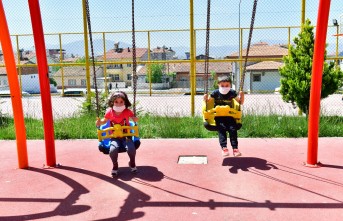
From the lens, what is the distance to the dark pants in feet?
17.6

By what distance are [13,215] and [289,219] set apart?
8.32ft

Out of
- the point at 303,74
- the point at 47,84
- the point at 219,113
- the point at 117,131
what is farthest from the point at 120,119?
the point at 303,74

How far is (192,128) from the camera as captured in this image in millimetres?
7590

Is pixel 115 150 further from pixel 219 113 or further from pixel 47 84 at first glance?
pixel 219 113

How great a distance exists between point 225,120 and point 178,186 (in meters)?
1.42

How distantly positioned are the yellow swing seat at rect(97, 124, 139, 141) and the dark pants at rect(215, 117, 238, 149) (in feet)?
3.99

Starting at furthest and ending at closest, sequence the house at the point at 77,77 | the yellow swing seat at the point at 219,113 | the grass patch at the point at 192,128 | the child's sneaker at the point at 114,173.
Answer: the house at the point at 77,77 → the grass patch at the point at 192,128 → the yellow swing seat at the point at 219,113 → the child's sneaker at the point at 114,173

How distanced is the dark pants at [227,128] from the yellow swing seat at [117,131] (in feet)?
3.99

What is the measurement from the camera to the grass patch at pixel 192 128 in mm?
7176

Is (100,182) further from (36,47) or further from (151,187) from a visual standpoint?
(36,47)

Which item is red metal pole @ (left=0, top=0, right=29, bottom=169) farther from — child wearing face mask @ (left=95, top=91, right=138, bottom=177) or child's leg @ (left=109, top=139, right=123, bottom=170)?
child's leg @ (left=109, top=139, right=123, bottom=170)

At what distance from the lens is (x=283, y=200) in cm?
392

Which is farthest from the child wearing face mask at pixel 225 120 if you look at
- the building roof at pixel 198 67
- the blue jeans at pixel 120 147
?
the building roof at pixel 198 67

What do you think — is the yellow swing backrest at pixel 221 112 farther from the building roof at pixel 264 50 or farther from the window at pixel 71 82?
the window at pixel 71 82
